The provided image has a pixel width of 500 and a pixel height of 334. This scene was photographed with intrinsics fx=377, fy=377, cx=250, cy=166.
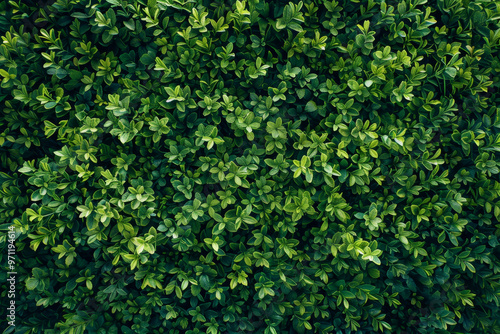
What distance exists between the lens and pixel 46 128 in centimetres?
255

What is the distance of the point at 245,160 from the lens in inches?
97.1

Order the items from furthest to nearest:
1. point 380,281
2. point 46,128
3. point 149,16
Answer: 1. point 380,281
2. point 46,128
3. point 149,16

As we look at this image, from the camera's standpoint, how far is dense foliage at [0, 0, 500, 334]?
2.46 meters

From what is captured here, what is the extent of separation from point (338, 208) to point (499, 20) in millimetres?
1760

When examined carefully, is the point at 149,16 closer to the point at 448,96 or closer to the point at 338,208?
the point at 338,208

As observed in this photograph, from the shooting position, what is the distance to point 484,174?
8.74 feet

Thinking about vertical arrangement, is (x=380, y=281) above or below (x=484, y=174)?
below

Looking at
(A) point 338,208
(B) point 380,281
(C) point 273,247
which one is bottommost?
(B) point 380,281

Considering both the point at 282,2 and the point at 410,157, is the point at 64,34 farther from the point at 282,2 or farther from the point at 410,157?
the point at 410,157

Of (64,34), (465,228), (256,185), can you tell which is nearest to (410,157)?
(465,228)

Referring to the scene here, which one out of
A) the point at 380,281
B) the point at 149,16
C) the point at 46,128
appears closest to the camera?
the point at 149,16

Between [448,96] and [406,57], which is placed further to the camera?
[448,96]

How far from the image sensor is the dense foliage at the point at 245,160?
8.06 ft

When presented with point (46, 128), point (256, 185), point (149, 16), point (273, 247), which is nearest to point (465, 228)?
point (273, 247)
